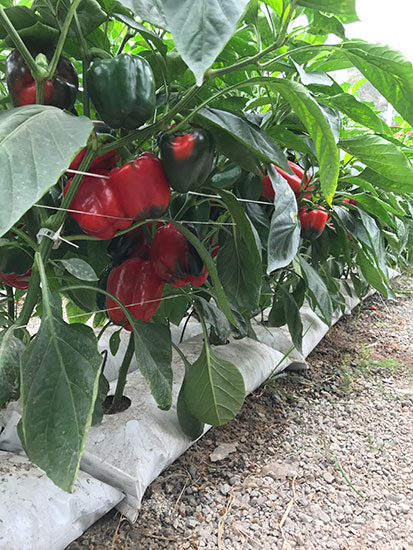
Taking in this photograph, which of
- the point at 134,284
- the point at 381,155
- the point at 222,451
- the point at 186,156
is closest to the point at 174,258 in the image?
the point at 134,284

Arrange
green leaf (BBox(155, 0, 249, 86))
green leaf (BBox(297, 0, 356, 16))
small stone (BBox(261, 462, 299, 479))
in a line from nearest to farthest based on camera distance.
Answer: green leaf (BBox(155, 0, 249, 86)) → green leaf (BBox(297, 0, 356, 16)) → small stone (BBox(261, 462, 299, 479))

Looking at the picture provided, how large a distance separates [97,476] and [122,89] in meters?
0.59

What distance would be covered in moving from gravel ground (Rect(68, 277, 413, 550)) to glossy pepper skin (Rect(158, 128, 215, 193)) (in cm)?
55

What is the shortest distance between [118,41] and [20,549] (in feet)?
2.66

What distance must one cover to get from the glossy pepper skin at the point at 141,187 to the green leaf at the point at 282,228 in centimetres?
13

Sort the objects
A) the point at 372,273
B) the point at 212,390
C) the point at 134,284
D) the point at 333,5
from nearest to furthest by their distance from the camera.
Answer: the point at 333,5, the point at 134,284, the point at 212,390, the point at 372,273

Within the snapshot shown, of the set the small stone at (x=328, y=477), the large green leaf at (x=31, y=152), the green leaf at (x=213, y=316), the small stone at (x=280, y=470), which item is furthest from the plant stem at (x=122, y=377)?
the large green leaf at (x=31, y=152)

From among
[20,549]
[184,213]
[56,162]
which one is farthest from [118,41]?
[20,549]

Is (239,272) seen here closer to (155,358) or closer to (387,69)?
(155,358)

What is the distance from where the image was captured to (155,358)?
23.9 inches

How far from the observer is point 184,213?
2.17 feet

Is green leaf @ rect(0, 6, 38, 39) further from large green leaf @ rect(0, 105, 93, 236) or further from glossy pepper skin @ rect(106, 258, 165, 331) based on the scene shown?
glossy pepper skin @ rect(106, 258, 165, 331)

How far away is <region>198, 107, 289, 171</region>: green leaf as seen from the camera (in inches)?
17.4

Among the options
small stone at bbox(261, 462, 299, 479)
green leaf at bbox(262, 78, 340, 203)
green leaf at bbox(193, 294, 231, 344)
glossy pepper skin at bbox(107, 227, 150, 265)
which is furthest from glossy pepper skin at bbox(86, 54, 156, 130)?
small stone at bbox(261, 462, 299, 479)
